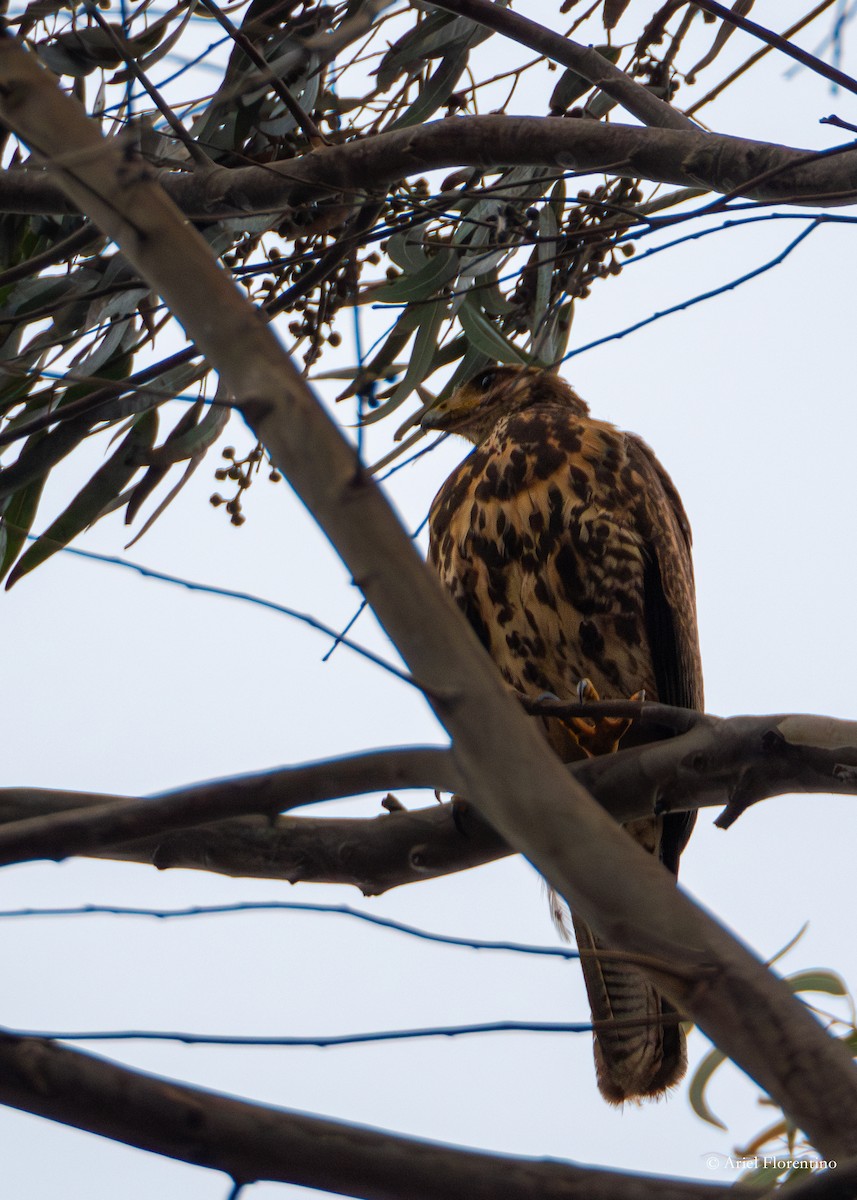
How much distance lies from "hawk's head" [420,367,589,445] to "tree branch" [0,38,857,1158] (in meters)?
2.91

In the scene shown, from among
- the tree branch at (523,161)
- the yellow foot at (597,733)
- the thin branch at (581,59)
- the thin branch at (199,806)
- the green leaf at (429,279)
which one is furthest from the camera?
the green leaf at (429,279)

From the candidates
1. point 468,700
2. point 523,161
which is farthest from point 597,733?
point 468,700

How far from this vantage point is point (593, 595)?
3.50m

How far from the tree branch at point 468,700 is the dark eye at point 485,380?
3.01m

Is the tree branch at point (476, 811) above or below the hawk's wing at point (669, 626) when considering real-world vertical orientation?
below

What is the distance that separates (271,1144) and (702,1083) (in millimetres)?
2181

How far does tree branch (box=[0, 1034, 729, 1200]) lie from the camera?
3.76 feet

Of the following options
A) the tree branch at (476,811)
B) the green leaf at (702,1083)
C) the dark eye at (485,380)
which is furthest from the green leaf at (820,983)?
the dark eye at (485,380)

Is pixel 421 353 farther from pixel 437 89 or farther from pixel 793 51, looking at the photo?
pixel 793 51

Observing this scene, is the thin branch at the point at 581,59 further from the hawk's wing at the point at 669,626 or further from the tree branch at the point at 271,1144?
the tree branch at the point at 271,1144

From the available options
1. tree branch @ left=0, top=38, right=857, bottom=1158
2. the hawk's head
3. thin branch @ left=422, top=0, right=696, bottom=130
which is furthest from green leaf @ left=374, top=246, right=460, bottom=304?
tree branch @ left=0, top=38, right=857, bottom=1158

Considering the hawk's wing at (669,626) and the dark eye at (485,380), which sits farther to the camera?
the dark eye at (485,380)

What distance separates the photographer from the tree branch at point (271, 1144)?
3.76ft

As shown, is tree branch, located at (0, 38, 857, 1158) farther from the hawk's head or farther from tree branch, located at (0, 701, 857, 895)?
the hawk's head
